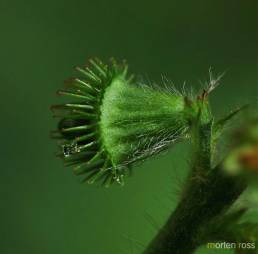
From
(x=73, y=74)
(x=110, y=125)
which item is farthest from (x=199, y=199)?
(x=73, y=74)

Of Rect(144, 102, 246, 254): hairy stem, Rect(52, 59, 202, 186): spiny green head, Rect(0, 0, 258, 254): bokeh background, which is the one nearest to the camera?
Rect(144, 102, 246, 254): hairy stem

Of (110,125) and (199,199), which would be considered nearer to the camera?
(199,199)

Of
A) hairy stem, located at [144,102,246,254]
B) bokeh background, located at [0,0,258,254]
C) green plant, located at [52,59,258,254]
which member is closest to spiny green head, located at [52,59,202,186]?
green plant, located at [52,59,258,254]

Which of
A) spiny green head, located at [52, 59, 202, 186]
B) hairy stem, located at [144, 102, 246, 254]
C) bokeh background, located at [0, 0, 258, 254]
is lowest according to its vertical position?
hairy stem, located at [144, 102, 246, 254]

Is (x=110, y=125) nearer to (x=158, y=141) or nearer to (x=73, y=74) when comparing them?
(x=158, y=141)

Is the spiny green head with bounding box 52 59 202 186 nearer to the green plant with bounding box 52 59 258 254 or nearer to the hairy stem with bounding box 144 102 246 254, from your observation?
the green plant with bounding box 52 59 258 254

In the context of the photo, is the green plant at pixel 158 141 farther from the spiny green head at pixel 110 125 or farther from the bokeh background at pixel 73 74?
the bokeh background at pixel 73 74
